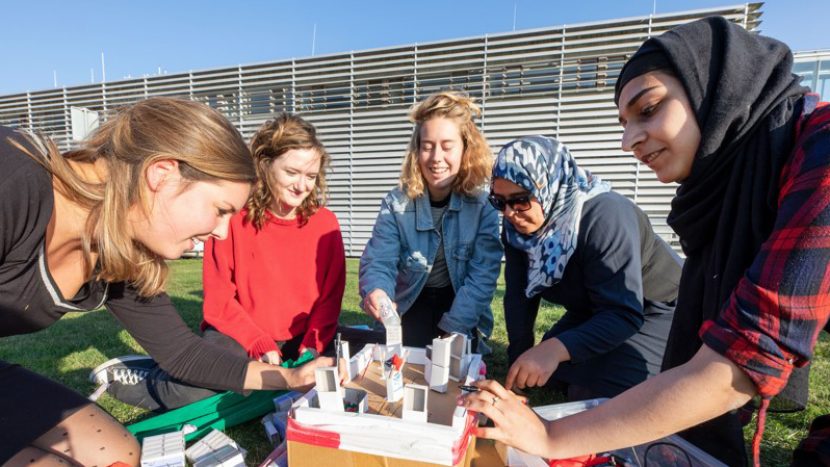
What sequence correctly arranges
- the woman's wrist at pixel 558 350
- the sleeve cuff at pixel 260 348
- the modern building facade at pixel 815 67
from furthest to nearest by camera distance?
the modern building facade at pixel 815 67
the sleeve cuff at pixel 260 348
the woman's wrist at pixel 558 350

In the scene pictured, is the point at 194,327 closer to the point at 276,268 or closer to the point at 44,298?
the point at 276,268

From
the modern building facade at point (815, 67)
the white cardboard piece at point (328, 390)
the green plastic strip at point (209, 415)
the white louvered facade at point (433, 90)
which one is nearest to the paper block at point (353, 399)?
the white cardboard piece at point (328, 390)

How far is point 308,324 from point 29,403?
1.34 m

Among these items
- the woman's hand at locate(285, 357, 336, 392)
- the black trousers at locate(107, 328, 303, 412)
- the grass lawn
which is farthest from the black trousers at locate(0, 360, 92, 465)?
the woman's hand at locate(285, 357, 336, 392)

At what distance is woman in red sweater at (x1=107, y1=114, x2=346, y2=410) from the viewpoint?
2441mm

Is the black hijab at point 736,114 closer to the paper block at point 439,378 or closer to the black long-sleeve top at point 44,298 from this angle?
the paper block at point 439,378

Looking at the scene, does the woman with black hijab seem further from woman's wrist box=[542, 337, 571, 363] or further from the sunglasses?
the sunglasses

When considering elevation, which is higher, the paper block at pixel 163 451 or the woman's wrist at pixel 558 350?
the woman's wrist at pixel 558 350

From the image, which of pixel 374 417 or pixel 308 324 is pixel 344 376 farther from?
pixel 308 324

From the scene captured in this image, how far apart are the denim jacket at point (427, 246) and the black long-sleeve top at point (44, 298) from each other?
42.9 inches

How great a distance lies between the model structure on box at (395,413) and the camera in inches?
41.8

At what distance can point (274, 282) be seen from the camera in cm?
265

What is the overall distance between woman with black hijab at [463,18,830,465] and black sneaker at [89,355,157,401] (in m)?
2.15

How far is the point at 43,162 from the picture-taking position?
130 centimetres
